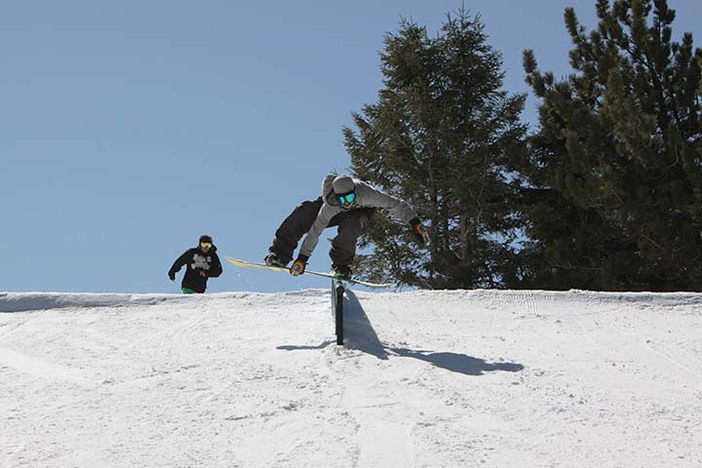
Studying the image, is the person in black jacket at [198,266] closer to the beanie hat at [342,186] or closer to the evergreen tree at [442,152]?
the beanie hat at [342,186]

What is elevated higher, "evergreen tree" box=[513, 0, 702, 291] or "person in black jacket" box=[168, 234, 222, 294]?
"evergreen tree" box=[513, 0, 702, 291]

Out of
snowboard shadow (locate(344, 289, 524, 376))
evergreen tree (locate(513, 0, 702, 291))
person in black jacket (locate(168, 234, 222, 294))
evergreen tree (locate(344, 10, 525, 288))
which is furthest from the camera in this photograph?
evergreen tree (locate(344, 10, 525, 288))

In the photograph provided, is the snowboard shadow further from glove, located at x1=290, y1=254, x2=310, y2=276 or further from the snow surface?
glove, located at x1=290, y1=254, x2=310, y2=276

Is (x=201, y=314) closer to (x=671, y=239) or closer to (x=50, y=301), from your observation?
(x=50, y=301)

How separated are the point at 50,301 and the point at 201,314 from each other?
1733mm

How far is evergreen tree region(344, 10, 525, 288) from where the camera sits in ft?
68.1

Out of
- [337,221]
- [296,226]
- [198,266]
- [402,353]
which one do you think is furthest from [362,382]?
[198,266]

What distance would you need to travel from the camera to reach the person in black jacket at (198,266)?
12.0 m

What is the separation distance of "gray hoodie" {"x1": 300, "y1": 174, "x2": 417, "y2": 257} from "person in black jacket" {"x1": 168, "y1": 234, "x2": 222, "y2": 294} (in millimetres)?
3762

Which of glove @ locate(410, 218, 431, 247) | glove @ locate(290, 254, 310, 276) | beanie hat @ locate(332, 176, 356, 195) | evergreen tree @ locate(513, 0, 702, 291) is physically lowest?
→ glove @ locate(290, 254, 310, 276)

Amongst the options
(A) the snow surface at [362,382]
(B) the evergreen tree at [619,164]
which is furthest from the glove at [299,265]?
(B) the evergreen tree at [619,164]

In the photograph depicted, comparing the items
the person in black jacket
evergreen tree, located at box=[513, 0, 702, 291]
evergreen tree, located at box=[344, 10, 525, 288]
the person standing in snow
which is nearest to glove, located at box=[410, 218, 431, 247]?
the person standing in snow

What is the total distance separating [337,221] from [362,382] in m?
2.66

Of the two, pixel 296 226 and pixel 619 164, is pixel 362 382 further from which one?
pixel 619 164
